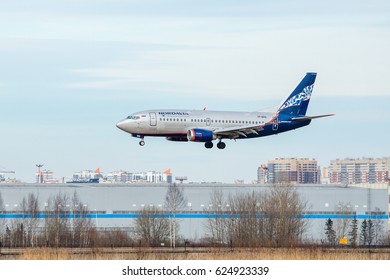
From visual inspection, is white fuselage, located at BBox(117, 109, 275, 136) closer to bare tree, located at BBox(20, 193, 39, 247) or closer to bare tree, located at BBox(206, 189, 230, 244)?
bare tree, located at BBox(206, 189, 230, 244)

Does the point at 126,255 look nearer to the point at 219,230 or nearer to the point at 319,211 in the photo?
the point at 219,230

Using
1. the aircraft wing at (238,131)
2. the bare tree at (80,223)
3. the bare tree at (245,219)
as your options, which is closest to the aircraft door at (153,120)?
the aircraft wing at (238,131)

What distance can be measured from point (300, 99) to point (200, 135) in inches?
829

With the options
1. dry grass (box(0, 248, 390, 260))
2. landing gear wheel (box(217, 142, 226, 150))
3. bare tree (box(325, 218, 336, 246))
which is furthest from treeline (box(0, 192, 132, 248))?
dry grass (box(0, 248, 390, 260))

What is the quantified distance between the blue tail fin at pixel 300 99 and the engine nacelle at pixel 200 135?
45.8ft

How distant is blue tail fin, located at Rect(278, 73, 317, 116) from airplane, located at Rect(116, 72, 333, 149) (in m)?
3.28

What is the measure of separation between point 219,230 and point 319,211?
16.1 metres

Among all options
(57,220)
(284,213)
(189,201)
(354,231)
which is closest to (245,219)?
(284,213)

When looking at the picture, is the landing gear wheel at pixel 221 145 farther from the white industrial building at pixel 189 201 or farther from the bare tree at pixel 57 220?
the white industrial building at pixel 189 201

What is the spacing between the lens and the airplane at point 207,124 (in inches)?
3792

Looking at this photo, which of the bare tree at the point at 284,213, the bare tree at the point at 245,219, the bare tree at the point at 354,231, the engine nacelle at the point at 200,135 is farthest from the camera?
the bare tree at the point at 354,231

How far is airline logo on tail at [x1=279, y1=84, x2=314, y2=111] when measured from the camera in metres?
112

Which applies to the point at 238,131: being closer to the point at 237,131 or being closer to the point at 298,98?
the point at 237,131

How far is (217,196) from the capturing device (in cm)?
13138
